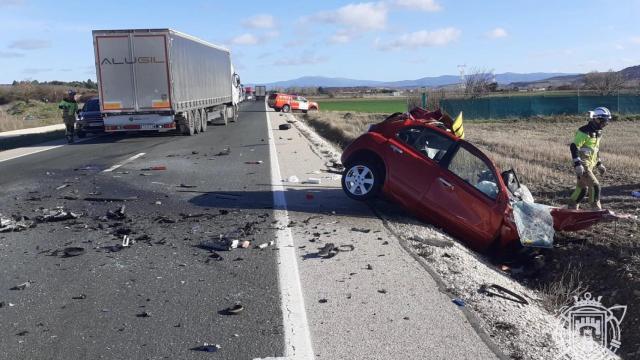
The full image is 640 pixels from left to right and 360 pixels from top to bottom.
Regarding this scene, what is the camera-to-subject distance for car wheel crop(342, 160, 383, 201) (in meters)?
8.41

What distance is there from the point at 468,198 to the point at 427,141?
1.19 metres

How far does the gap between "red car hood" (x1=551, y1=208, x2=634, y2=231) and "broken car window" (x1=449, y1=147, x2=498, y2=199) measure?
3.42ft

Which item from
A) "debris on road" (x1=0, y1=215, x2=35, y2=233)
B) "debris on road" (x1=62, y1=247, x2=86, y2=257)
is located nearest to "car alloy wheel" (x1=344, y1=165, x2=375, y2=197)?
"debris on road" (x1=62, y1=247, x2=86, y2=257)

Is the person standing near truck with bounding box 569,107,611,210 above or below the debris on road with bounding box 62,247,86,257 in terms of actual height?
above

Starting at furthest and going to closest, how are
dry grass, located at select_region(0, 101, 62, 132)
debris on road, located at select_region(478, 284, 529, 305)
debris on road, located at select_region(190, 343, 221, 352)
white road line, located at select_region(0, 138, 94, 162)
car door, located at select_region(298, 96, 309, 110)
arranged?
1. car door, located at select_region(298, 96, 309, 110)
2. dry grass, located at select_region(0, 101, 62, 132)
3. white road line, located at select_region(0, 138, 94, 162)
4. debris on road, located at select_region(478, 284, 529, 305)
5. debris on road, located at select_region(190, 343, 221, 352)

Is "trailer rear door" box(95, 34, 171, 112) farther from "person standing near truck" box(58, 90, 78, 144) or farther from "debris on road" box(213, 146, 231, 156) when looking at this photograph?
"debris on road" box(213, 146, 231, 156)

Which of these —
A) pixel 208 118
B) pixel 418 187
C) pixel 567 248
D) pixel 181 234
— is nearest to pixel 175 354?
pixel 181 234

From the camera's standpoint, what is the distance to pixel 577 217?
773 centimetres

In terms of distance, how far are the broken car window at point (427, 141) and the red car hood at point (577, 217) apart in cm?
167

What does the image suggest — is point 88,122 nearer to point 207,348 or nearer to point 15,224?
point 15,224

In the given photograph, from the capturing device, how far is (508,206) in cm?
725

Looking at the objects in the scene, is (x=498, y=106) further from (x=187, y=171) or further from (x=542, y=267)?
(x=542, y=267)

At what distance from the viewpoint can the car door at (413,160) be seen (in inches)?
304

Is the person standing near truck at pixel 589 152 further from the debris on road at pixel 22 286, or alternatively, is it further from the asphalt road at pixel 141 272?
the debris on road at pixel 22 286
